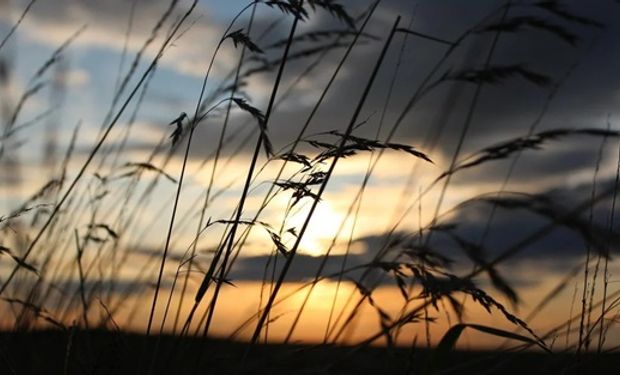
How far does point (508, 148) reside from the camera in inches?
83.7

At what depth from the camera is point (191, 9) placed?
9.45 ft

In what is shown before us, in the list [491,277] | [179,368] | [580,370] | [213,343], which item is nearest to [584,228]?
[491,277]

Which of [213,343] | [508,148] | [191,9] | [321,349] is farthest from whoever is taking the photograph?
[191,9]

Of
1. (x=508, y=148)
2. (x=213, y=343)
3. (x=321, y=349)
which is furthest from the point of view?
(x=213, y=343)

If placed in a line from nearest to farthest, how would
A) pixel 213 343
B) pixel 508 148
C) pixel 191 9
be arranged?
pixel 508 148 → pixel 213 343 → pixel 191 9

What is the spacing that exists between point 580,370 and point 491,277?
1.55 ft

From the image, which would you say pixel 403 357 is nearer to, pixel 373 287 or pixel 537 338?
pixel 537 338

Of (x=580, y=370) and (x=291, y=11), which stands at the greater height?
(x=291, y=11)

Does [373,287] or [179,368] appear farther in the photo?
[373,287]

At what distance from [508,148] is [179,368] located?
111 cm

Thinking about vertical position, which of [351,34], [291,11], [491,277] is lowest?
[491,277]

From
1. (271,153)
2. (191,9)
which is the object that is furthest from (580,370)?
(191,9)

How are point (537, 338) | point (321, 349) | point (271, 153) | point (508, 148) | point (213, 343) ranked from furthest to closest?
point (213, 343) → point (321, 349) → point (508, 148) → point (271, 153) → point (537, 338)

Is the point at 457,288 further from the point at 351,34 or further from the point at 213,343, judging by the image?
the point at 351,34
